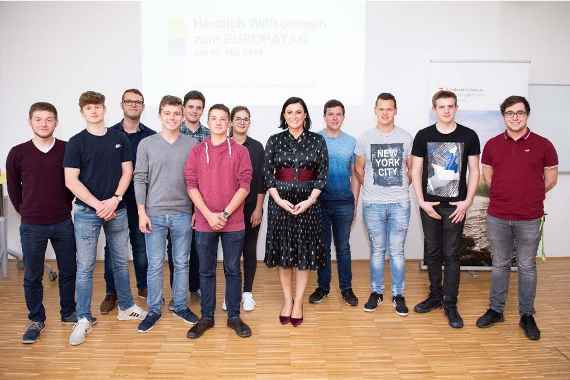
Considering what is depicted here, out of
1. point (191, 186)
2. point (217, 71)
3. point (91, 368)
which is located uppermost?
point (217, 71)

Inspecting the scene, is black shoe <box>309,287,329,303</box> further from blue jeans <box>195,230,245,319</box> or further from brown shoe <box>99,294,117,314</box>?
brown shoe <box>99,294,117,314</box>

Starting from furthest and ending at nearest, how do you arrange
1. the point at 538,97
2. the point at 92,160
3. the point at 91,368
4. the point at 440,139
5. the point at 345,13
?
the point at 538,97 < the point at 345,13 < the point at 440,139 < the point at 92,160 < the point at 91,368

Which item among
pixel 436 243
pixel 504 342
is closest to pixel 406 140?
pixel 436 243

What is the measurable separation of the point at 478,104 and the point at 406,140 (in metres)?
1.70

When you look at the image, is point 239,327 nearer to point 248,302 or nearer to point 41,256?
point 248,302

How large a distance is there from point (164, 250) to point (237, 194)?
65 centimetres

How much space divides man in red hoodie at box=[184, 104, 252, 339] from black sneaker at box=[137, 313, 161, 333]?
306mm

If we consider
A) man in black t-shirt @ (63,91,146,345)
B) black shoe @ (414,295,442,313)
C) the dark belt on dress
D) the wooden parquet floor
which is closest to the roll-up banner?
the wooden parquet floor

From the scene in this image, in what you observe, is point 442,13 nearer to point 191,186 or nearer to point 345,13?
point 345,13

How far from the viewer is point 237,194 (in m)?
2.71

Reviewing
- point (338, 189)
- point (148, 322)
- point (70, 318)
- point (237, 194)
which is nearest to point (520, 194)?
point (338, 189)

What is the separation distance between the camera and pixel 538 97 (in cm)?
460

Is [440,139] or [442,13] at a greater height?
[442,13]

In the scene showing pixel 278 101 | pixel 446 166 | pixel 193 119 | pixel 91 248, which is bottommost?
pixel 91 248
